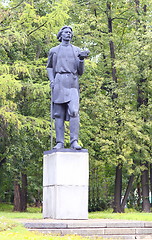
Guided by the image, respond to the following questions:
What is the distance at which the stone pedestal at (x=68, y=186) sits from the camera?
1194cm

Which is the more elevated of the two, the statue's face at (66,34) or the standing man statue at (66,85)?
the statue's face at (66,34)

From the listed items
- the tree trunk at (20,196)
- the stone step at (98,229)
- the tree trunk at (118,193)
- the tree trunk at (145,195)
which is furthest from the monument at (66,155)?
the tree trunk at (145,195)

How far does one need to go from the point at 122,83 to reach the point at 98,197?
634 centimetres

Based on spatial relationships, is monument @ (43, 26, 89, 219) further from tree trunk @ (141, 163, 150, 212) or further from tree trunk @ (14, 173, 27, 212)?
tree trunk @ (141, 163, 150, 212)

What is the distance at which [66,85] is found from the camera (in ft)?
41.6

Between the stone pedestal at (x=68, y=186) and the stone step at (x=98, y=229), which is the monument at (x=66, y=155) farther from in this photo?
the stone step at (x=98, y=229)

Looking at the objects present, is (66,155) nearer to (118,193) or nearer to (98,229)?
(98,229)

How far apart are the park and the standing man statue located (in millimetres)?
5923

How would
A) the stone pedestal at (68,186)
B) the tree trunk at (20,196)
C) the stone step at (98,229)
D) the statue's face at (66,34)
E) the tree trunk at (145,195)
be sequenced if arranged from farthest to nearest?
the tree trunk at (20,196) → the tree trunk at (145,195) → the statue's face at (66,34) → the stone pedestal at (68,186) → the stone step at (98,229)

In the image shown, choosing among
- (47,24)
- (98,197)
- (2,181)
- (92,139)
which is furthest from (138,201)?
(47,24)

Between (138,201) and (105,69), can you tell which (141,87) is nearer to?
(105,69)

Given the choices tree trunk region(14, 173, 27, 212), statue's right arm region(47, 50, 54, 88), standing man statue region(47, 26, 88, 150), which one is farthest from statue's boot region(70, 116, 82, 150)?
tree trunk region(14, 173, 27, 212)

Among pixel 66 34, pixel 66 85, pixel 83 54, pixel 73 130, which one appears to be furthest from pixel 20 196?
pixel 83 54

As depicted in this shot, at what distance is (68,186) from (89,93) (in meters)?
15.1
